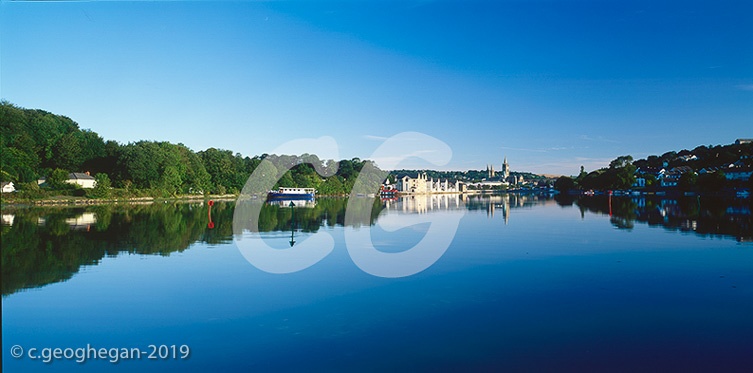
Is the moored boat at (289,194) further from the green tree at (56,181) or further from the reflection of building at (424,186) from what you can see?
the reflection of building at (424,186)

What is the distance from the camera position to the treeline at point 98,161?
54594 millimetres

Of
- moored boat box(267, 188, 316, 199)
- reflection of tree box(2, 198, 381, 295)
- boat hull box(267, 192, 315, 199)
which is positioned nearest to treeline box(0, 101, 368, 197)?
moored boat box(267, 188, 316, 199)

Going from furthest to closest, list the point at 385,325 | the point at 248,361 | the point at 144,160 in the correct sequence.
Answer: the point at 144,160
the point at 385,325
the point at 248,361

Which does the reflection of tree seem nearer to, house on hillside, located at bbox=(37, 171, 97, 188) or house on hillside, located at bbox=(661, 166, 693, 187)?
house on hillside, located at bbox=(37, 171, 97, 188)

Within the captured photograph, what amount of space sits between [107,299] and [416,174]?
491 ft

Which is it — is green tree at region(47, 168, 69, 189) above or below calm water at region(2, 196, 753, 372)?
above

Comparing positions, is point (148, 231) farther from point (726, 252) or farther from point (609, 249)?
point (726, 252)

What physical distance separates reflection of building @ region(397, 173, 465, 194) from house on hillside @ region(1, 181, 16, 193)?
105m

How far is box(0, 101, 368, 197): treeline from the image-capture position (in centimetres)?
5459

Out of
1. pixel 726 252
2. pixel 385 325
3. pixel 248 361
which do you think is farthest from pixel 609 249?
pixel 248 361

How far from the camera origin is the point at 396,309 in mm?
9656

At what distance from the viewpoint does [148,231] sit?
23.7 meters

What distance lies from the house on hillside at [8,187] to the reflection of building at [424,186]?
105 meters
